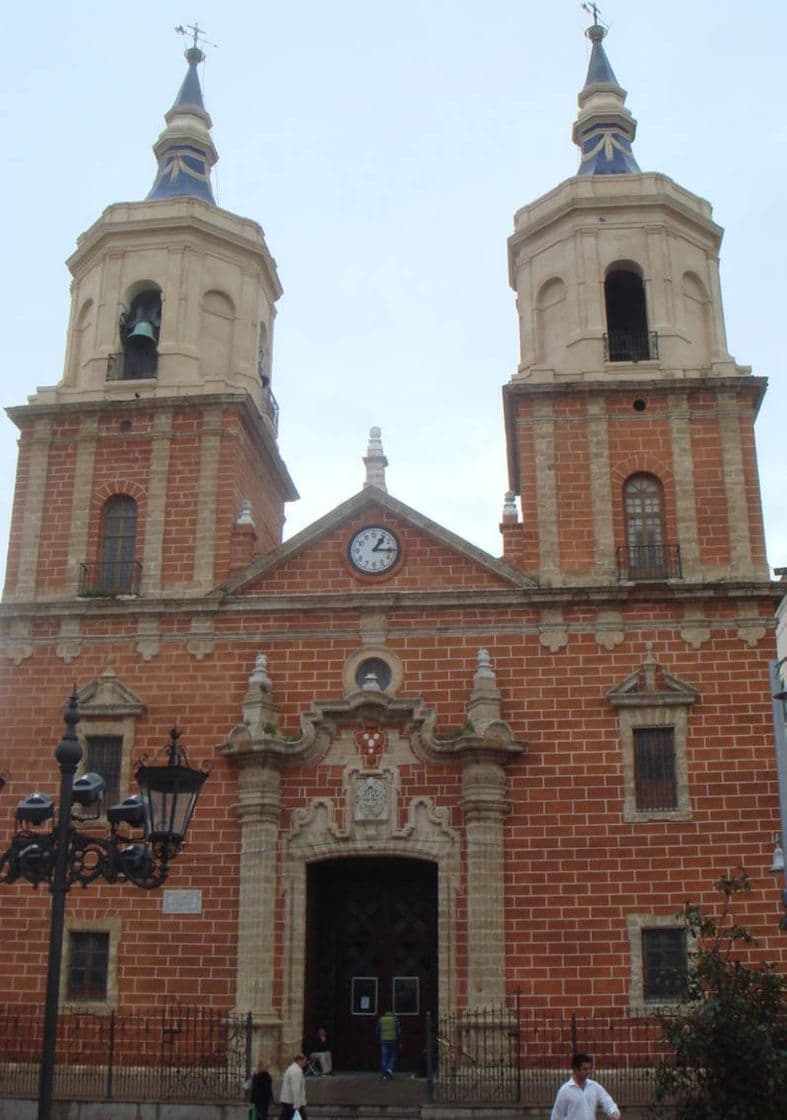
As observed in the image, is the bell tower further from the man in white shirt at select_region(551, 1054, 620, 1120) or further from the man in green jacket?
the man in white shirt at select_region(551, 1054, 620, 1120)

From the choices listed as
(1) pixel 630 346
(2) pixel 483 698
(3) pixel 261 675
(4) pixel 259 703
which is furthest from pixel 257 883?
(1) pixel 630 346

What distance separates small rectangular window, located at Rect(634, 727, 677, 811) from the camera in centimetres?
2044

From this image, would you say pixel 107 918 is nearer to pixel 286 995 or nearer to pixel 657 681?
pixel 286 995

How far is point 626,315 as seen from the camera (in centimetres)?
2523

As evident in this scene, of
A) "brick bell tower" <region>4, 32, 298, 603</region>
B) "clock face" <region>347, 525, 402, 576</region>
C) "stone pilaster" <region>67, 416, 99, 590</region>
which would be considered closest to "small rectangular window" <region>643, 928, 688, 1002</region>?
"clock face" <region>347, 525, 402, 576</region>

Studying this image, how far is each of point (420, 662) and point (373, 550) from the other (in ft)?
7.47

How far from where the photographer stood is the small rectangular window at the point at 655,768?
20438mm

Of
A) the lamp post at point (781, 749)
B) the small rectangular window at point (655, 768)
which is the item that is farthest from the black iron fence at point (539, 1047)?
the small rectangular window at point (655, 768)

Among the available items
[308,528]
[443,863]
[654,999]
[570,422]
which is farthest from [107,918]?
[570,422]

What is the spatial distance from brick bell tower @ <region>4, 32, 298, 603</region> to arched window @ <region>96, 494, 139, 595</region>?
0.09 ft

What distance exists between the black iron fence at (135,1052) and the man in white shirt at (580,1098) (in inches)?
381

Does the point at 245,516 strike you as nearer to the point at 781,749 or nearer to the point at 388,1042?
the point at 388,1042

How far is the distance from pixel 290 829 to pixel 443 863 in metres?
2.59

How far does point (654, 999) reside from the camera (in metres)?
19.4
